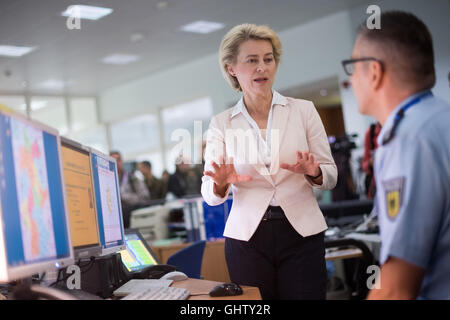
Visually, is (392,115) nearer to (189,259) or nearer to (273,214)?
(273,214)

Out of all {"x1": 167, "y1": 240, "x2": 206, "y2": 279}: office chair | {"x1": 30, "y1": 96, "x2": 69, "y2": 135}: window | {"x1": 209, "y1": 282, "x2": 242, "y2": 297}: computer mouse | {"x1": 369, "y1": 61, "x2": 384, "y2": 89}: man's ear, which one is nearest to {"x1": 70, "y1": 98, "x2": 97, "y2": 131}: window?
{"x1": 30, "y1": 96, "x2": 69, "y2": 135}: window

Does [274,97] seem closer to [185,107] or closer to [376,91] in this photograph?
[376,91]

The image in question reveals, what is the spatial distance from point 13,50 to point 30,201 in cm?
799

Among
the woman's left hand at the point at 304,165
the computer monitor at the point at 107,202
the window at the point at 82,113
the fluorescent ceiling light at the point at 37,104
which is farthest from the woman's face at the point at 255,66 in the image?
the window at the point at 82,113

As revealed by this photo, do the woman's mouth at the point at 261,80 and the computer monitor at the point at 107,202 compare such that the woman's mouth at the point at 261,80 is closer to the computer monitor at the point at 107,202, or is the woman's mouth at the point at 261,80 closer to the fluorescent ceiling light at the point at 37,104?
the computer monitor at the point at 107,202

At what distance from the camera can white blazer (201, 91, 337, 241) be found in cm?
174

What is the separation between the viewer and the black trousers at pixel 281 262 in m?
1.69

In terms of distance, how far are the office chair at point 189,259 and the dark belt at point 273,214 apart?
992mm

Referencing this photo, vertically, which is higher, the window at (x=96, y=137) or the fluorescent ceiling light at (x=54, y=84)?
the fluorescent ceiling light at (x=54, y=84)

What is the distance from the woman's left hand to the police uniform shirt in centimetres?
67

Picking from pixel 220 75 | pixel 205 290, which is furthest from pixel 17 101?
pixel 205 290

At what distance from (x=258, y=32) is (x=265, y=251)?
829 mm

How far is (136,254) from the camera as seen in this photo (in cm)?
220

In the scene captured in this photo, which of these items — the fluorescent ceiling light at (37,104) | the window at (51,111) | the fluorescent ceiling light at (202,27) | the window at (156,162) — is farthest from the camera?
the window at (156,162)
